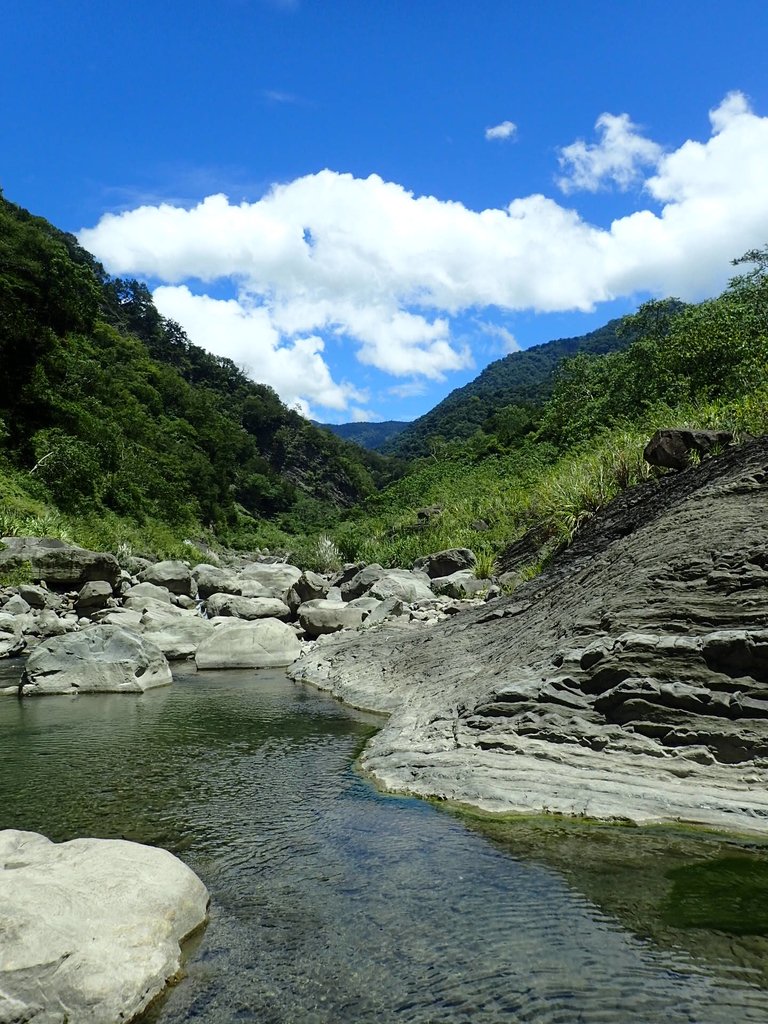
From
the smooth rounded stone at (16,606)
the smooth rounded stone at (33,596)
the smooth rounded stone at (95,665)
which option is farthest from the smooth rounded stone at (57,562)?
Result: the smooth rounded stone at (95,665)

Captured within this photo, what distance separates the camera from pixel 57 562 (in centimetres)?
2450

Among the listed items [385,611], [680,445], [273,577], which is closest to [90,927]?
[680,445]

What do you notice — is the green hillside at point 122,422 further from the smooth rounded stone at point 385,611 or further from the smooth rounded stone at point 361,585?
the smooth rounded stone at point 385,611

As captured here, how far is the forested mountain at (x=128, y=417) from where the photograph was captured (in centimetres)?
4266

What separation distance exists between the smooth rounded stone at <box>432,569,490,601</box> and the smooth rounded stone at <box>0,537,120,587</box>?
38.7 feet

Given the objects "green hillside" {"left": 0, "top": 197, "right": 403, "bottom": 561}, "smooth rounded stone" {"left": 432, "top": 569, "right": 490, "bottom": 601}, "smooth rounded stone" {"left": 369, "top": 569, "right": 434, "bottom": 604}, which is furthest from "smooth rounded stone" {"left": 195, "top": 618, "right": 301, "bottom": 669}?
"green hillside" {"left": 0, "top": 197, "right": 403, "bottom": 561}

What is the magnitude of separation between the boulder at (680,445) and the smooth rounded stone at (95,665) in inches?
429

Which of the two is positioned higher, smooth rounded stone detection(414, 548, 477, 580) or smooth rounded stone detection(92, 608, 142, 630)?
smooth rounded stone detection(414, 548, 477, 580)

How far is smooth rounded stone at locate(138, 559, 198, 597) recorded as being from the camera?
2705cm

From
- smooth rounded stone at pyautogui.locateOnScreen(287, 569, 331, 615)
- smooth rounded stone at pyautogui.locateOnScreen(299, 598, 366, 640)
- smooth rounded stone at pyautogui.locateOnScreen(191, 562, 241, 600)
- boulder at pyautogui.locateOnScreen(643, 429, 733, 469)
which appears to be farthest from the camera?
smooth rounded stone at pyautogui.locateOnScreen(191, 562, 241, 600)

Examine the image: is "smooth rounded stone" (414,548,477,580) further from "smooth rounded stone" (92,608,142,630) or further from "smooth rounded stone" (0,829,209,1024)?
"smooth rounded stone" (0,829,209,1024)

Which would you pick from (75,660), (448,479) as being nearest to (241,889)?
(75,660)

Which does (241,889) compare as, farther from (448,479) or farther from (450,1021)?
(448,479)

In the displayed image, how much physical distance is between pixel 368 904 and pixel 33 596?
19961 mm
